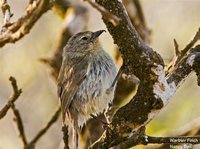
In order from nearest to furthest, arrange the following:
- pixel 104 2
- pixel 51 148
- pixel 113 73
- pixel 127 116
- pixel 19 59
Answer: pixel 104 2 < pixel 127 116 < pixel 113 73 < pixel 51 148 < pixel 19 59

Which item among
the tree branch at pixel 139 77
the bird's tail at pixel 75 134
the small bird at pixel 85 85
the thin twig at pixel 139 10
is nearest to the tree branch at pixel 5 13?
the tree branch at pixel 139 77

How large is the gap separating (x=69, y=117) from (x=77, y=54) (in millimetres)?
697

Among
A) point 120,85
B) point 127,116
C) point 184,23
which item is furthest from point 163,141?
point 184,23

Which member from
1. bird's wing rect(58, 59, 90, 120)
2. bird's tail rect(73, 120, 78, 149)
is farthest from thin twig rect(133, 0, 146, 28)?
bird's tail rect(73, 120, 78, 149)

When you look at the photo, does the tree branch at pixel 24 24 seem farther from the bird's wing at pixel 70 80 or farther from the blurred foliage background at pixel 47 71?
the blurred foliage background at pixel 47 71

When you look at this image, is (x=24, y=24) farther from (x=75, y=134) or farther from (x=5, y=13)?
(x=75, y=134)

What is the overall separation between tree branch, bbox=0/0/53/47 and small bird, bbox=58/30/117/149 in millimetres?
1604

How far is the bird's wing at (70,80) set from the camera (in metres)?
5.41

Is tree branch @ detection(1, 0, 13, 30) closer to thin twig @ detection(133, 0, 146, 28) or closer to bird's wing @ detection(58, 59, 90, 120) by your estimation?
bird's wing @ detection(58, 59, 90, 120)

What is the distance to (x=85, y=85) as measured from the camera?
5539 millimetres

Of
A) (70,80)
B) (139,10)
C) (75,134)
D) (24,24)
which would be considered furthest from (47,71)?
(24,24)

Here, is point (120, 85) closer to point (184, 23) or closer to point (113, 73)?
point (113, 73)

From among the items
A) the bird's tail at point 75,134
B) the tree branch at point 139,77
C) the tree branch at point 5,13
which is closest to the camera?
the tree branch at point 139,77

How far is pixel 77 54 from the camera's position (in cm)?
597
